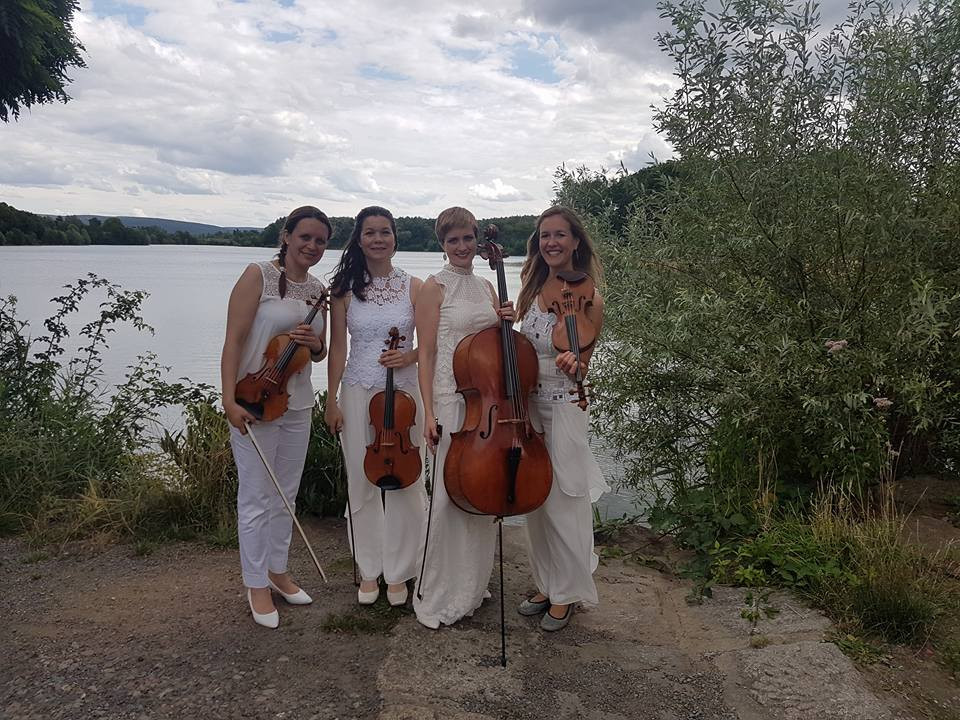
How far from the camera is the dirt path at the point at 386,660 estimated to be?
280 cm

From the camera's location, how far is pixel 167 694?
2857mm

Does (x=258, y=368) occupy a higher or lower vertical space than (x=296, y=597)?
higher

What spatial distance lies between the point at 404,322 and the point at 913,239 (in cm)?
301

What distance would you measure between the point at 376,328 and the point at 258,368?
22.8 inches

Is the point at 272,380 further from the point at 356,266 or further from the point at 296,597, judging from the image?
the point at 296,597

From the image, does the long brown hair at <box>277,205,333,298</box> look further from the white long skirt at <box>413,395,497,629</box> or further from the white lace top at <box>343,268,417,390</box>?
the white long skirt at <box>413,395,497,629</box>

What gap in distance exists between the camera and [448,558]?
3.51 m

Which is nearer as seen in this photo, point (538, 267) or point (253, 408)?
point (253, 408)

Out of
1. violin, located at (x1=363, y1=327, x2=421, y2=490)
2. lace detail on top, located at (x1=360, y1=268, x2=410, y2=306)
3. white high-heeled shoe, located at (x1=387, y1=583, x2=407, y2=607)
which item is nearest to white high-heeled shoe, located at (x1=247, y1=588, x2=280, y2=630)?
white high-heeled shoe, located at (x1=387, y1=583, x2=407, y2=607)

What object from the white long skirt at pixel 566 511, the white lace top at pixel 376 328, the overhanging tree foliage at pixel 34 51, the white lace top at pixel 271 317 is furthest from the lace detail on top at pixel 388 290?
the overhanging tree foliage at pixel 34 51

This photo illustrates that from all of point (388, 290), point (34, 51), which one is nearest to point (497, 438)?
point (388, 290)

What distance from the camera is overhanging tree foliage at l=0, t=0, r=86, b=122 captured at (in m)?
5.05

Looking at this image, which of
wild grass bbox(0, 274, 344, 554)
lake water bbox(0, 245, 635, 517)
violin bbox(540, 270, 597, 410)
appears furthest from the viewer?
lake water bbox(0, 245, 635, 517)

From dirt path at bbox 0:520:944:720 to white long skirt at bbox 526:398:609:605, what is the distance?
221 mm
